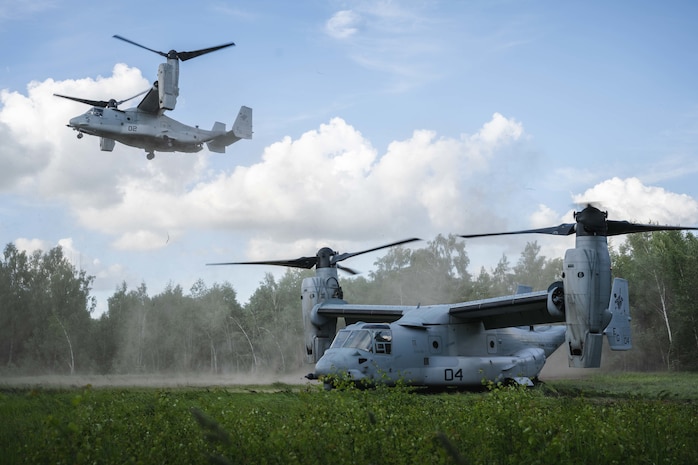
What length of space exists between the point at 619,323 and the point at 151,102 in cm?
2384

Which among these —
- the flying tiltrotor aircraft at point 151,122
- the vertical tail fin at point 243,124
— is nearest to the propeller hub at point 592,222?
the flying tiltrotor aircraft at point 151,122

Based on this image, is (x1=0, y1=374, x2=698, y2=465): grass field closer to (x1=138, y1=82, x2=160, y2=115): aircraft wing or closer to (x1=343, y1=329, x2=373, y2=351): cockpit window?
(x1=343, y1=329, x2=373, y2=351): cockpit window

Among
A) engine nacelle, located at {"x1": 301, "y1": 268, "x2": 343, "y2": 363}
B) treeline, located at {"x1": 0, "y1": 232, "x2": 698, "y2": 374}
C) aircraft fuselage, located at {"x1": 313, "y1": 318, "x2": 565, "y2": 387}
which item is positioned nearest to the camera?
aircraft fuselage, located at {"x1": 313, "y1": 318, "x2": 565, "y2": 387}

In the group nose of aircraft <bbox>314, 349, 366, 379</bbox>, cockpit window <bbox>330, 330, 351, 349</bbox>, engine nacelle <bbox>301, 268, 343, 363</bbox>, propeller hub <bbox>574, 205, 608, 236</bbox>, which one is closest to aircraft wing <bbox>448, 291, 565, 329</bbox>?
propeller hub <bbox>574, 205, 608, 236</bbox>

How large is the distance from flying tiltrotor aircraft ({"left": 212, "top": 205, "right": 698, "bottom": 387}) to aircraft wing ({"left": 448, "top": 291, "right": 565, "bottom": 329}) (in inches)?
1.3

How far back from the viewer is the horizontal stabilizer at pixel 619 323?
24.3 m

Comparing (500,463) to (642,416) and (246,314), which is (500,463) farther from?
(246,314)

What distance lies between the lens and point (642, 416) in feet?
39.0

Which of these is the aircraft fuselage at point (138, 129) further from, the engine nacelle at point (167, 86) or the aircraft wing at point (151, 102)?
the engine nacelle at point (167, 86)

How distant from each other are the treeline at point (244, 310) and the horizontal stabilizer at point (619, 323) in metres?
19.0

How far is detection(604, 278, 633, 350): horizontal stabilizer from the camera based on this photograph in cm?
2432

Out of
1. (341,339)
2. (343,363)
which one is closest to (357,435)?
(343,363)

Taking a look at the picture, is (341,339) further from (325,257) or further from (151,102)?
(151,102)

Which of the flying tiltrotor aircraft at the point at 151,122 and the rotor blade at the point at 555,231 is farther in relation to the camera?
the flying tiltrotor aircraft at the point at 151,122
